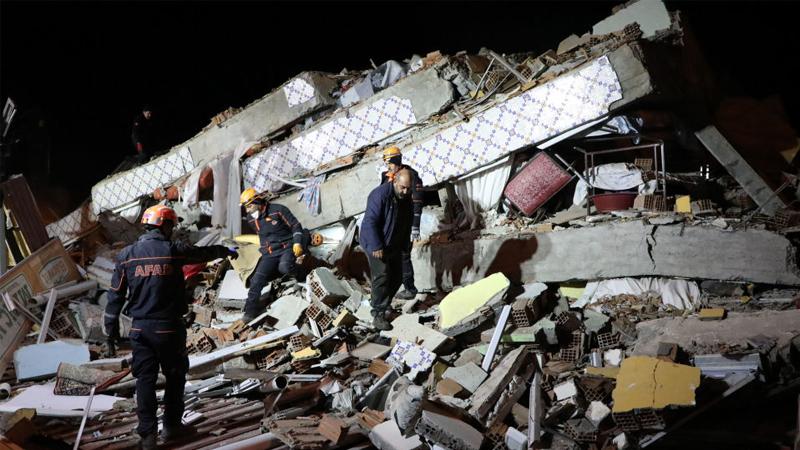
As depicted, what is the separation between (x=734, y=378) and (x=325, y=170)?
24.8 ft

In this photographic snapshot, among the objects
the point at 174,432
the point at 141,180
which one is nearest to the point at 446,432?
the point at 174,432

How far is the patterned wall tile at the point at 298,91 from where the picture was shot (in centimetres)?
1201

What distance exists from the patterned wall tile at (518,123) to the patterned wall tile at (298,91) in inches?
138

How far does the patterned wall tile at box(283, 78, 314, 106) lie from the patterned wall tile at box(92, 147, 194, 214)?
3.02 metres

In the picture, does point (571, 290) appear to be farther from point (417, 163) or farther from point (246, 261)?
point (246, 261)

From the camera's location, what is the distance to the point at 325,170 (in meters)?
10.8

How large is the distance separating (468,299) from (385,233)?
1.34 metres

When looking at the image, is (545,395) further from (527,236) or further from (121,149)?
(121,149)

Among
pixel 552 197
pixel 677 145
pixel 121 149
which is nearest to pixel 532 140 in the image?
pixel 552 197

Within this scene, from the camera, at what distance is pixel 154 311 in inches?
201

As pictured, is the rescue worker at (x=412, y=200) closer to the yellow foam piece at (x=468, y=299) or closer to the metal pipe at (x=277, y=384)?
the yellow foam piece at (x=468, y=299)

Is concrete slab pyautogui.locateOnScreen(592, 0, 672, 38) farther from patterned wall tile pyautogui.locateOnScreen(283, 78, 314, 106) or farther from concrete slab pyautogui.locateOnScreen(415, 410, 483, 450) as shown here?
concrete slab pyautogui.locateOnScreen(415, 410, 483, 450)

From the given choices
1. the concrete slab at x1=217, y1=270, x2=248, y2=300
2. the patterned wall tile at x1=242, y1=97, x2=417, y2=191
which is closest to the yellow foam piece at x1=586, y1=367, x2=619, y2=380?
the concrete slab at x1=217, y1=270, x2=248, y2=300

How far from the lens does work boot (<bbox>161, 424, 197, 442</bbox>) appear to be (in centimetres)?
538
